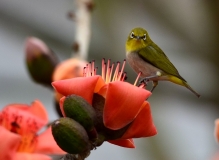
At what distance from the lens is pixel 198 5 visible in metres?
2.45

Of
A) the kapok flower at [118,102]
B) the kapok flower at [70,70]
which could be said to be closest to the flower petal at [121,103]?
the kapok flower at [118,102]

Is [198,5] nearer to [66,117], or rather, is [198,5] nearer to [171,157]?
[171,157]

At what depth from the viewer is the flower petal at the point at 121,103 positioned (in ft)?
2.36

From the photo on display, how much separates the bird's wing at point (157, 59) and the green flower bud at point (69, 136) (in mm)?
327

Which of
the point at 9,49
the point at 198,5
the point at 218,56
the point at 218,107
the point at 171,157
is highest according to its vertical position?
the point at 198,5

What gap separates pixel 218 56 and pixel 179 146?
0.44 m

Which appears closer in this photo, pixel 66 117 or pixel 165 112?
pixel 66 117

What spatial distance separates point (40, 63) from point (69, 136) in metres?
0.84

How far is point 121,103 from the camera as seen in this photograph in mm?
731

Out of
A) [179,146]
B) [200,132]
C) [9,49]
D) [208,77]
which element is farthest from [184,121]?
[9,49]

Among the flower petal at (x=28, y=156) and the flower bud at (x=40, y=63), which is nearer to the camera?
the flower petal at (x=28, y=156)

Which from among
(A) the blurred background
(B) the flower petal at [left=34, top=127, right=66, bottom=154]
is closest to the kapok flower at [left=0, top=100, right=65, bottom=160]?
(B) the flower petal at [left=34, top=127, right=66, bottom=154]

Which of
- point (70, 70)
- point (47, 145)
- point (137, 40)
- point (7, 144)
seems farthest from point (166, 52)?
point (7, 144)

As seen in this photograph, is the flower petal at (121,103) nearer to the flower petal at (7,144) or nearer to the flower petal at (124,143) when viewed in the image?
the flower petal at (124,143)
